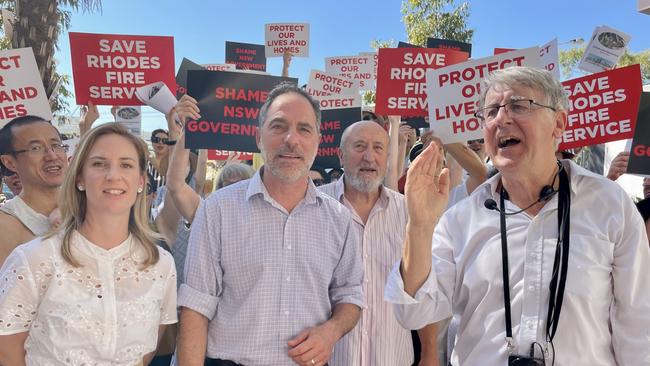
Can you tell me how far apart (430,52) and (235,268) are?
310 centimetres

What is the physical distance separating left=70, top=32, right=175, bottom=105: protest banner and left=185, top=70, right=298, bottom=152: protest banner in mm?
681

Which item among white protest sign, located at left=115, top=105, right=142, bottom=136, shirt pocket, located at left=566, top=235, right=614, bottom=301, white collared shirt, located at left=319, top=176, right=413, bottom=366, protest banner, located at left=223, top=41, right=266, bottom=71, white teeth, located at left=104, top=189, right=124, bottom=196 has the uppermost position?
protest banner, located at left=223, top=41, right=266, bottom=71

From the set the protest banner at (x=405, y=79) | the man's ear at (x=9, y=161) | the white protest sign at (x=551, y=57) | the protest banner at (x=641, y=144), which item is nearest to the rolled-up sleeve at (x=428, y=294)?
the man's ear at (x=9, y=161)

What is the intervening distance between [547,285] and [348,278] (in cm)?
90

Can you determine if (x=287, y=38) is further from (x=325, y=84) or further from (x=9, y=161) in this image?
(x=9, y=161)

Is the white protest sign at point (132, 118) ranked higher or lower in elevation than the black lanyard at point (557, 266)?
higher

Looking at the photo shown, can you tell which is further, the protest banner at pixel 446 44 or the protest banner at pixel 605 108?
the protest banner at pixel 446 44

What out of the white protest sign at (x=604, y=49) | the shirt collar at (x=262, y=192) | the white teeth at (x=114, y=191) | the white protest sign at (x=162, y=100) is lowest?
the shirt collar at (x=262, y=192)

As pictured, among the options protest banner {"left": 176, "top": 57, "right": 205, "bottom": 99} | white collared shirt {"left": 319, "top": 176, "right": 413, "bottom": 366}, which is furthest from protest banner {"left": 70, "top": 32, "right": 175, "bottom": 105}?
white collared shirt {"left": 319, "top": 176, "right": 413, "bottom": 366}

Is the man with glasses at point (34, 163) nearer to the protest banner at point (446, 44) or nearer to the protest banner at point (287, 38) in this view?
the protest banner at point (446, 44)

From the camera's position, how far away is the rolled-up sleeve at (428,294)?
74.5 inches

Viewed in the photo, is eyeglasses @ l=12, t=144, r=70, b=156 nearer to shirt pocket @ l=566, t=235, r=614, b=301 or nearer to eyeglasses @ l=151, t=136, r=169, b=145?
shirt pocket @ l=566, t=235, r=614, b=301

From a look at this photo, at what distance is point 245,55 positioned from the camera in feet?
28.7

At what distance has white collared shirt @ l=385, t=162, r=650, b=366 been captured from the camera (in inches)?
70.4
